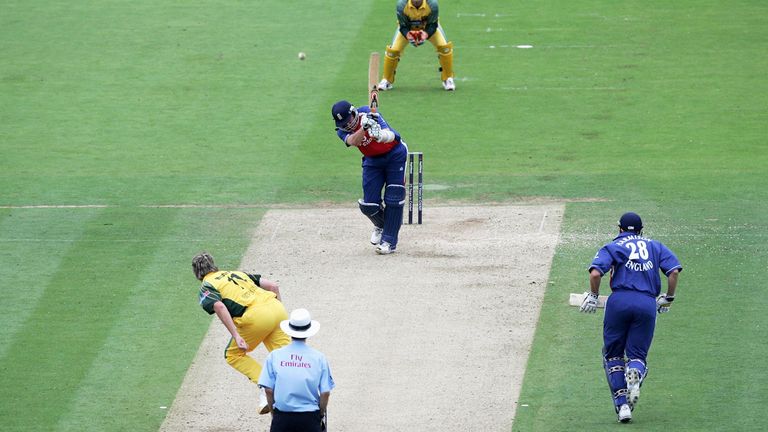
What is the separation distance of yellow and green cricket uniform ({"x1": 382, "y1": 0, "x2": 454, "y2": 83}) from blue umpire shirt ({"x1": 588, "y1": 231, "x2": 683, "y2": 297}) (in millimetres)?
12815

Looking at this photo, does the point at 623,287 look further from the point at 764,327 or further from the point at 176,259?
the point at 176,259

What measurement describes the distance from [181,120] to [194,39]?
5.79 metres

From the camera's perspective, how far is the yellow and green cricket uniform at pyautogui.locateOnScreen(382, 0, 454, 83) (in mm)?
24672

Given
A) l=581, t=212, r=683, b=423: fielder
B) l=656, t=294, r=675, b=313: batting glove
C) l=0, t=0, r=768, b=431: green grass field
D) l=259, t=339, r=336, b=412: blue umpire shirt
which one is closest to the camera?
l=259, t=339, r=336, b=412: blue umpire shirt

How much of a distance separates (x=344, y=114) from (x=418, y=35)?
8697 millimetres

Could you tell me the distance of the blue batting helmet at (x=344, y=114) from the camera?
1655cm

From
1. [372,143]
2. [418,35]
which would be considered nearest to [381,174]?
[372,143]

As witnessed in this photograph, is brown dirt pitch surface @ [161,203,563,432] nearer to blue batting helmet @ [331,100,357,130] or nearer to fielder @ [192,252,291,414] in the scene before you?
fielder @ [192,252,291,414]

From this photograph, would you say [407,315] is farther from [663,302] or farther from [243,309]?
[663,302]

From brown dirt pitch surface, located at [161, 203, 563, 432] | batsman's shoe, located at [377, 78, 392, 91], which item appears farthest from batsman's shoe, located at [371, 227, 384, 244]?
batsman's shoe, located at [377, 78, 392, 91]

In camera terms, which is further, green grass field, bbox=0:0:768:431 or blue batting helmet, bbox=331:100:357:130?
blue batting helmet, bbox=331:100:357:130

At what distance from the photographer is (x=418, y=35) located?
81.9 feet

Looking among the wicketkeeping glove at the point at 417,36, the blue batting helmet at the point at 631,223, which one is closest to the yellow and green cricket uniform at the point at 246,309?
the blue batting helmet at the point at 631,223

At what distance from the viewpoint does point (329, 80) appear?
26.5 m
